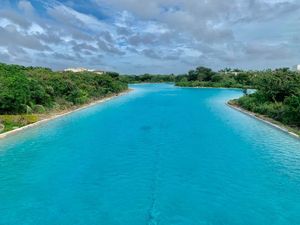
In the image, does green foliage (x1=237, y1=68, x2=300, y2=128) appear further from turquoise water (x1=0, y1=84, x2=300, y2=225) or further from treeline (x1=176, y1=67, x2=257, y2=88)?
treeline (x1=176, y1=67, x2=257, y2=88)

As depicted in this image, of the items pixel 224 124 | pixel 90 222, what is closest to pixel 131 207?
pixel 90 222

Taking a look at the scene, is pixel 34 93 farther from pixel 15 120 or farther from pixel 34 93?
pixel 15 120

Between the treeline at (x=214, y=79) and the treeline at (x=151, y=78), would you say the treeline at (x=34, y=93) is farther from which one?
the treeline at (x=151, y=78)

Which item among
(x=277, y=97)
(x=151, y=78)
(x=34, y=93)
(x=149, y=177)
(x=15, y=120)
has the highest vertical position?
(x=34, y=93)

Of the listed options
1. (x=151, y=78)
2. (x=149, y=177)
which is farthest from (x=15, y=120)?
(x=151, y=78)

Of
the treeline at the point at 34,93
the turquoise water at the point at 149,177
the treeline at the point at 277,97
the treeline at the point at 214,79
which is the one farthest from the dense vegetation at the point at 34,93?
the treeline at the point at 214,79

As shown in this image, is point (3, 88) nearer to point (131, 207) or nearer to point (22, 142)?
point (22, 142)

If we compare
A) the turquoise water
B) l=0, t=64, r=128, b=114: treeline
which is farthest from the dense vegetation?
the turquoise water
